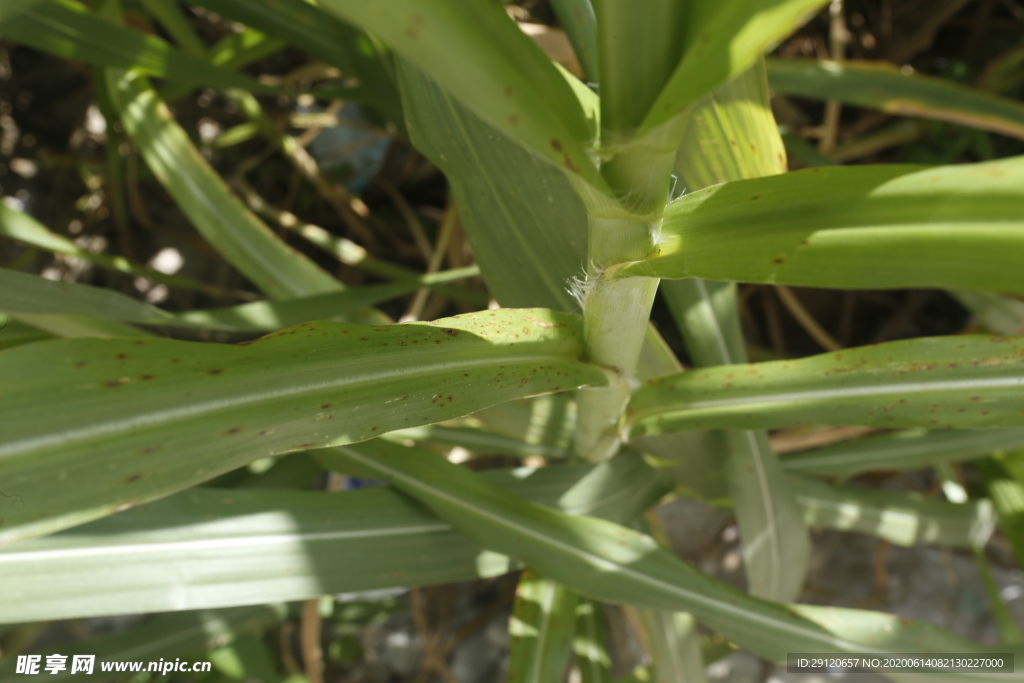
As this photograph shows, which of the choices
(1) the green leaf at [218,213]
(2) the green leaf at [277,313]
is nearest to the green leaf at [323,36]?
(1) the green leaf at [218,213]

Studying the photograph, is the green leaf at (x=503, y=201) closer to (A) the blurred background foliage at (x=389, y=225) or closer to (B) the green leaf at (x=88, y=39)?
(A) the blurred background foliage at (x=389, y=225)

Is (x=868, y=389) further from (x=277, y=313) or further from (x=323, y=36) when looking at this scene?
(x=323, y=36)

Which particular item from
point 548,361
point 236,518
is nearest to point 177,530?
point 236,518

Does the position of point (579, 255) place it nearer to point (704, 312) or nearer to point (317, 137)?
point (704, 312)

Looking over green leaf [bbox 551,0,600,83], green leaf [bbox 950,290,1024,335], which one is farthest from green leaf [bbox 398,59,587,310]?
green leaf [bbox 950,290,1024,335]

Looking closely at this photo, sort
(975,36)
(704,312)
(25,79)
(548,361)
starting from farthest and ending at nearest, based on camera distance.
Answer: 1. (25,79)
2. (975,36)
3. (704,312)
4. (548,361)

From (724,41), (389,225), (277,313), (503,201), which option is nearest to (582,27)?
(503,201)

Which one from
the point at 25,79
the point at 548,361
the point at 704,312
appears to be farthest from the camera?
the point at 25,79
